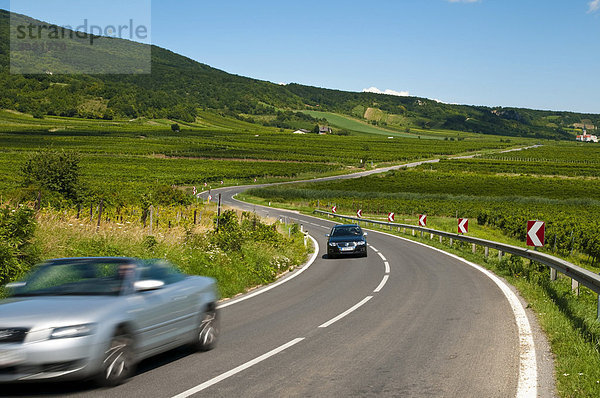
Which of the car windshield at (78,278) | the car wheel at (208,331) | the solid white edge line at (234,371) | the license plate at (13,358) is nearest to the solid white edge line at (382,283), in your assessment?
the solid white edge line at (234,371)

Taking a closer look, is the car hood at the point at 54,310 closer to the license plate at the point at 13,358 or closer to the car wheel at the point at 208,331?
the license plate at the point at 13,358

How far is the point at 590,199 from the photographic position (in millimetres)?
81250

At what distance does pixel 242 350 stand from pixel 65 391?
2674 millimetres

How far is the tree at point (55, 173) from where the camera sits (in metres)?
33.3

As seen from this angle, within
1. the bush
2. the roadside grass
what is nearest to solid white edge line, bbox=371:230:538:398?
the roadside grass

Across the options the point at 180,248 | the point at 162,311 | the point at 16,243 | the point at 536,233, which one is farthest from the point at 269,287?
the point at 162,311

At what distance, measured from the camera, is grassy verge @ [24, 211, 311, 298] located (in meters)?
13.9

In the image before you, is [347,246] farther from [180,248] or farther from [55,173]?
[55,173]

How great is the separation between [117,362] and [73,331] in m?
0.71

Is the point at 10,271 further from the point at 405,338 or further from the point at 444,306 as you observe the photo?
the point at 444,306

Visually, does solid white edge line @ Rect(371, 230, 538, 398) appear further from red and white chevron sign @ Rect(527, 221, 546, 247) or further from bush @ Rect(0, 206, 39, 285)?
bush @ Rect(0, 206, 39, 285)

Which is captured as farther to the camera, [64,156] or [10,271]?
[64,156]

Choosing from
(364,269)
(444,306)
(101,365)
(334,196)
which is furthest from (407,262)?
(334,196)

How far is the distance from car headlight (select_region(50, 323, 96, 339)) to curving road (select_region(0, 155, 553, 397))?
637 millimetres
